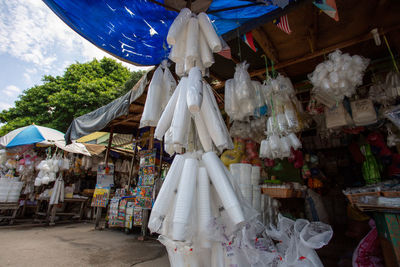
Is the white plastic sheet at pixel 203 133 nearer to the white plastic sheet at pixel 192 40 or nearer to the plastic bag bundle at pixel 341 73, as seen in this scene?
the white plastic sheet at pixel 192 40

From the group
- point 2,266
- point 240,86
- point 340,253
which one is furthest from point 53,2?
point 340,253

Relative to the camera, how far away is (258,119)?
3.42 m

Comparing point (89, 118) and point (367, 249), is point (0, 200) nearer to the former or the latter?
point (89, 118)

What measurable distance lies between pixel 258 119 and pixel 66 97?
1728cm

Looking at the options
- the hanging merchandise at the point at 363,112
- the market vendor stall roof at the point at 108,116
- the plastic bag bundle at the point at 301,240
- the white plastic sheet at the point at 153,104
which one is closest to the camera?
the white plastic sheet at the point at 153,104

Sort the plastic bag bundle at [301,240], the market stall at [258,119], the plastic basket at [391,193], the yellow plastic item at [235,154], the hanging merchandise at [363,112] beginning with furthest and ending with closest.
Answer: the yellow plastic item at [235,154]
the hanging merchandise at [363,112]
the plastic basket at [391,193]
the plastic bag bundle at [301,240]
the market stall at [258,119]

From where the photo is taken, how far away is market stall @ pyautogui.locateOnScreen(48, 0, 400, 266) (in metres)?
0.91

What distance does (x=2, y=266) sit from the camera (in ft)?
8.97

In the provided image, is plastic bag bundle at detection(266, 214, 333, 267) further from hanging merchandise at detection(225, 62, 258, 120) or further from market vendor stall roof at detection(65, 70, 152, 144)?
market vendor stall roof at detection(65, 70, 152, 144)

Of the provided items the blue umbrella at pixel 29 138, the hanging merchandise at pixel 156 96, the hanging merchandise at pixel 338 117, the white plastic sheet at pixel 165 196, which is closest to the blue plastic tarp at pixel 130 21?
the hanging merchandise at pixel 156 96

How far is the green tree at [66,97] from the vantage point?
15492 millimetres

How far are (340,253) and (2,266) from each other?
16.5 feet

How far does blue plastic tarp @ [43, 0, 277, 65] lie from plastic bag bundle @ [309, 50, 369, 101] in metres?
1.08

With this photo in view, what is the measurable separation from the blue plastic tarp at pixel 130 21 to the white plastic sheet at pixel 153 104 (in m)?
0.54
